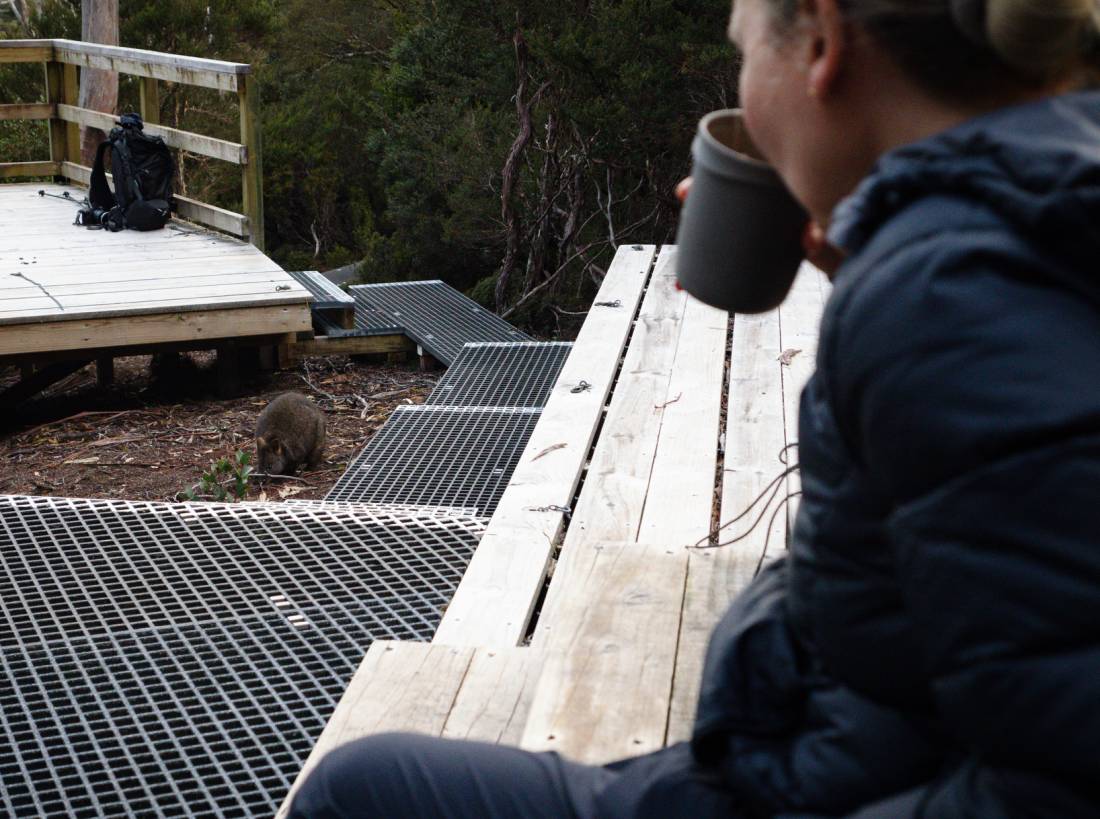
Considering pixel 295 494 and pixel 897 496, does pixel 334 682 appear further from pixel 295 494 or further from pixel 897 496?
pixel 295 494

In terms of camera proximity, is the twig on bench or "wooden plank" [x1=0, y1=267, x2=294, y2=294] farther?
"wooden plank" [x1=0, y1=267, x2=294, y2=294]

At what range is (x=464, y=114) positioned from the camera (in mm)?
12688

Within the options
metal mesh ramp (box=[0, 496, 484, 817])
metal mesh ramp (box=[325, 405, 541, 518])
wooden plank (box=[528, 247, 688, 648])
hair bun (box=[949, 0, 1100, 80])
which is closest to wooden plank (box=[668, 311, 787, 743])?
wooden plank (box=[528, 247, 688, 648])

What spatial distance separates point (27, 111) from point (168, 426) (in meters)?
4.58

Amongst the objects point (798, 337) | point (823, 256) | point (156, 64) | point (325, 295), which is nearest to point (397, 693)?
point (823, 256)

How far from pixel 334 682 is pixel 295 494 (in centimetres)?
269

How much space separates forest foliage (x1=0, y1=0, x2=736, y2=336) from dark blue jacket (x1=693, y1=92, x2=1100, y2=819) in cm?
807

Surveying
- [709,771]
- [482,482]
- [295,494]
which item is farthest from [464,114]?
[709,771]

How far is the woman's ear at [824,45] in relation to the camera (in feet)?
2.95

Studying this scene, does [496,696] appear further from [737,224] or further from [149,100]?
[149,100]

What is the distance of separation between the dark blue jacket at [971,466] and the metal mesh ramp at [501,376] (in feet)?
15.3

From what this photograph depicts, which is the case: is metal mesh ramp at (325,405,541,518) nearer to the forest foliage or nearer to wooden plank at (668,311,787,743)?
wooden plank at (668,311,787,743)

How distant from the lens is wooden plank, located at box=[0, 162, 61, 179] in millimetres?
9712

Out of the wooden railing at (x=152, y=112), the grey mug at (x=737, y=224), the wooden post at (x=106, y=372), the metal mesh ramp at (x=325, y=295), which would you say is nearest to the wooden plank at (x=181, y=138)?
the wooden railing at (x=152, y=112)
